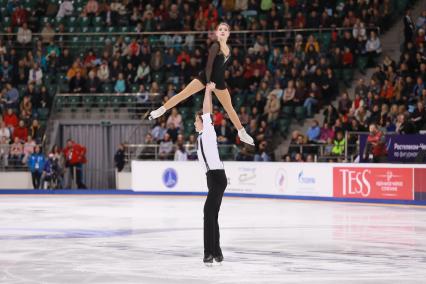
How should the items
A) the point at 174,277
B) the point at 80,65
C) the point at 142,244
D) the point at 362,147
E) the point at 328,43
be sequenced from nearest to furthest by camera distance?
the point at 174,277
the point at 142,244
the point at 362,147
the point at 328,43
the point at 80,65

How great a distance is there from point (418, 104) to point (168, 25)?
1255 centimetres

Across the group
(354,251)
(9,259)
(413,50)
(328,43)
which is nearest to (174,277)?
(9,259)

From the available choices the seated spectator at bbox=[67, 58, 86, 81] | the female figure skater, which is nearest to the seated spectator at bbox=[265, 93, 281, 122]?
the seated spectator at bbox=[67, 58, 86, 81]

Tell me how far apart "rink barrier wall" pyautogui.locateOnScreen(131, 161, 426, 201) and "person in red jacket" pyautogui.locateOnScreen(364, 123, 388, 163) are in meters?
0.51

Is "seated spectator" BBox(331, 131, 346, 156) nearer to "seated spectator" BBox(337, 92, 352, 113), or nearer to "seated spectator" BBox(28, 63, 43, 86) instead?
"seated spectator" BBox(337, 92, 352, 113)

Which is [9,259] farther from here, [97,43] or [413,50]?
[97,43]

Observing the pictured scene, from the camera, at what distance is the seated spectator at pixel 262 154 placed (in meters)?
27.0

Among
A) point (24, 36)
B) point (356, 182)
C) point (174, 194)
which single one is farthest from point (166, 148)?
point (24, 36)

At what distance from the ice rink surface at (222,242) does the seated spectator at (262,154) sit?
5238 mm

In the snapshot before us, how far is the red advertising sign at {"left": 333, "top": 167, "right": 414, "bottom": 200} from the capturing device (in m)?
22.8

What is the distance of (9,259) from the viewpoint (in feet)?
36.1

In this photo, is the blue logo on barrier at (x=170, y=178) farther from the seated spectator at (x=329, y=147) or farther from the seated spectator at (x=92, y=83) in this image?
the seated spectator at (x=92, y=83)

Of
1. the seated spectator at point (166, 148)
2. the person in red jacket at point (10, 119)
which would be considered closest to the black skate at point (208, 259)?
the seated spectator at point (166, 148)

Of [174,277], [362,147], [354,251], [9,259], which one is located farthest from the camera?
[362,147]
